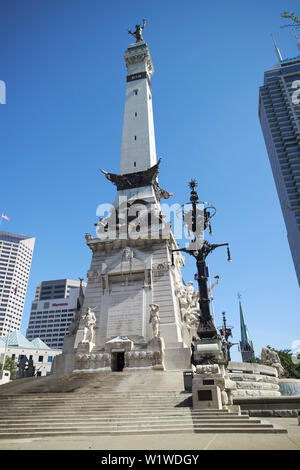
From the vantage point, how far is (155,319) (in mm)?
22672

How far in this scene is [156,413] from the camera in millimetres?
9938

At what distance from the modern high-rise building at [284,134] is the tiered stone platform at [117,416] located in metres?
68.4

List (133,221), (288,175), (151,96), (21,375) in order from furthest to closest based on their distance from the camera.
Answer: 1. (288,175)
2. (151,96)
3. (133,221)
4. (21,375)

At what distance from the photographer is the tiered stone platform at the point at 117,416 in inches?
325

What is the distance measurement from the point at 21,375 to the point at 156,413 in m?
22.0

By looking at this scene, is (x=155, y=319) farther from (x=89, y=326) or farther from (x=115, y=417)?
(x=115, y=417)

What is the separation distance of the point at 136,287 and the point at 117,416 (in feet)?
54.4

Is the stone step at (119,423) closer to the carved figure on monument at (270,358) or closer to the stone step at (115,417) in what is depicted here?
the stone step at (115,417)

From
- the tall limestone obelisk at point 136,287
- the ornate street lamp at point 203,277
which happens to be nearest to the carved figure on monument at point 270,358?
the tall limestone obelisk at point 136,287

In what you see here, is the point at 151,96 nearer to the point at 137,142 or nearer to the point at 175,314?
the point at 137,142

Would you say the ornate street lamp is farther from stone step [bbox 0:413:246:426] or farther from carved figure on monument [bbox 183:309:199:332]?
carved figure on monument [bbox 183:309:199:332]

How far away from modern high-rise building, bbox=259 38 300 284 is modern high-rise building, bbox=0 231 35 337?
110 metres

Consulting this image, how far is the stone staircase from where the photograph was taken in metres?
8.20
